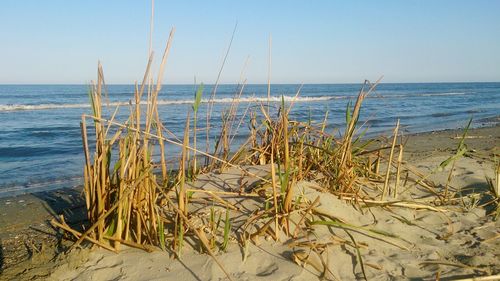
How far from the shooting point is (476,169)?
4156 millimetres

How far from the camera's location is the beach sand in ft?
6.88

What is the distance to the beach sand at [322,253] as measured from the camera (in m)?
2.10

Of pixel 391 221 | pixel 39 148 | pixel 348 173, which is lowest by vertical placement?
pixel 39 148

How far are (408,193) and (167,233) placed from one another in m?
2.05

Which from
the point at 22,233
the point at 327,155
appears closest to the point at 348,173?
the point at 327,155

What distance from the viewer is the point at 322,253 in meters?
2.22

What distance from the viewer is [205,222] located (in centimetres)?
249

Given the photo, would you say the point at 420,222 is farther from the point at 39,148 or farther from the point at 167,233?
the point at 39,148

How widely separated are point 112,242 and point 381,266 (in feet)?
5.01

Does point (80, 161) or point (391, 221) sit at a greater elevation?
point (391, 221)

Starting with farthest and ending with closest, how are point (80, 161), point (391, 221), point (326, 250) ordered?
point (80, 161) < point (391, 221) < point (326, 250)

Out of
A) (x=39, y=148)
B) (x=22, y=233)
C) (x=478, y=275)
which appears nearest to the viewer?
(x=478, y=275)

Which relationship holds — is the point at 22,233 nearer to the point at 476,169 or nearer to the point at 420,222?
the point at 420,222

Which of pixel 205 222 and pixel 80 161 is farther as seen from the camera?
pixel 80 161
